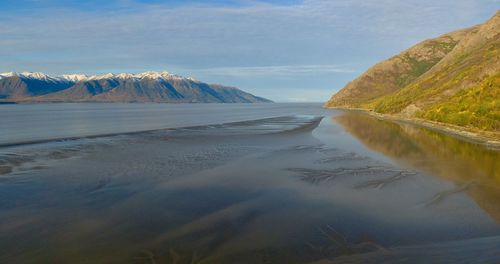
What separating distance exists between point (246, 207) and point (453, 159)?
1289 inches

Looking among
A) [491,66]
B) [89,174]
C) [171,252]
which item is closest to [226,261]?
[171,252]

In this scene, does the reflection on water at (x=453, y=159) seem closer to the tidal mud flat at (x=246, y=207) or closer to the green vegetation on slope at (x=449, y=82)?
the tidal mud flat at (x=246, y=207)

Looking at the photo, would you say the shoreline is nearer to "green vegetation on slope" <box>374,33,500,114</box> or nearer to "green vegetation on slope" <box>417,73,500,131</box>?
"green vegetation on slope" <box>417,73,500,131</box>

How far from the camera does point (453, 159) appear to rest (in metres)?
44.6

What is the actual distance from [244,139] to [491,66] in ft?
266

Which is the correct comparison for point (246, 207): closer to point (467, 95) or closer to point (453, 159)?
point (453, 159)

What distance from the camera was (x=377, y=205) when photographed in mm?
25438

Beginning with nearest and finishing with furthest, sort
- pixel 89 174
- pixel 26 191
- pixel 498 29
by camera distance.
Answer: pixel 26 191 < pixel 89 174 < pixel 498 29

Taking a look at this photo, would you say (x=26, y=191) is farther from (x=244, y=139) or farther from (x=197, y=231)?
(x=244, y=139)

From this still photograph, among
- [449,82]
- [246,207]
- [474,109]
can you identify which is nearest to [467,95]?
[474,109]

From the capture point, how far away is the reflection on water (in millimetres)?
29016

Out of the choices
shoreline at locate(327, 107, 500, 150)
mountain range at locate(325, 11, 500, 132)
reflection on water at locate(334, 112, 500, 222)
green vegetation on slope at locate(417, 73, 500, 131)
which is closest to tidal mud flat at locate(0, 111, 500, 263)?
reflection on water at locate(334, 112, 500, 222)

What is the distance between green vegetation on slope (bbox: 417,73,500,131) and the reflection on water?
8.49 m

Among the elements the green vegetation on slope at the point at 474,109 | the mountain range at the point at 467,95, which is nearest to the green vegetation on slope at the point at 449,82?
the mountain range at the point at 467,95
